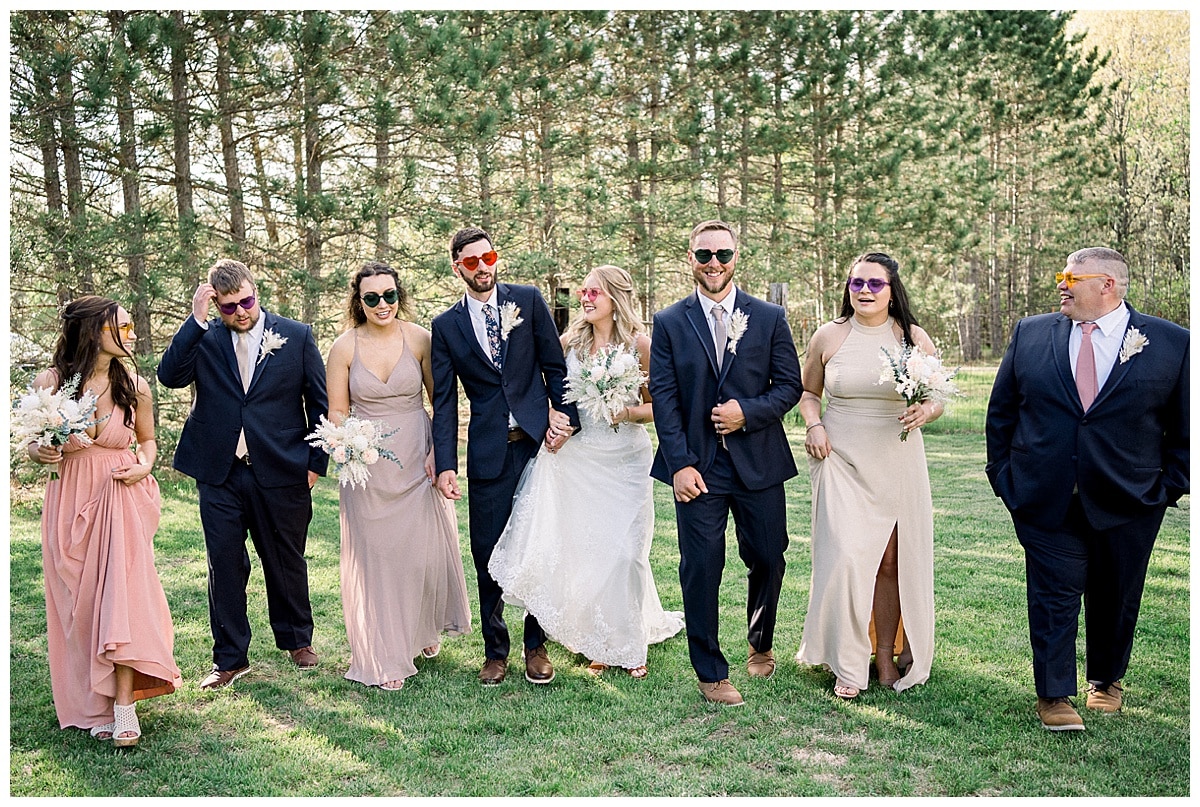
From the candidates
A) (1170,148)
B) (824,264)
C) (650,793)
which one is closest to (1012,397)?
(650,793)

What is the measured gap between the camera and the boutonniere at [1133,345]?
4.52 metres

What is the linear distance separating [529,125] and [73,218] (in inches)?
308

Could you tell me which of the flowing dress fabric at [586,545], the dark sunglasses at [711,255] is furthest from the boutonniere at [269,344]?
the dark sunglasses at [711,255]

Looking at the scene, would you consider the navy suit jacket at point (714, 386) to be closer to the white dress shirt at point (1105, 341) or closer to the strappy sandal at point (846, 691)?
the strappy sandal at point (846, 691)

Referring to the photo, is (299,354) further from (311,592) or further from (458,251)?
(311,592)

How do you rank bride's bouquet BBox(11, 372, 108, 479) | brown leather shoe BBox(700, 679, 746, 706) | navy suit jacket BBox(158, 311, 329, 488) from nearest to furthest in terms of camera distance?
1. bride's bouquet BBox(11, 372, 108, 479)
2. brown leather shoe BBox(700, 679, 746, 706)
3. navy suit jacket BBox(158, 311, 329, 488)

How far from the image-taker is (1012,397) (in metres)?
4.92

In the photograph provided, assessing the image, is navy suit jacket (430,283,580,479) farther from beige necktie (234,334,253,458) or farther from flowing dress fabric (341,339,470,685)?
beige necktie (234,334,253,458)

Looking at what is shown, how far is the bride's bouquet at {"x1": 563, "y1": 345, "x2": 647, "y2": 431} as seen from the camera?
5402mm

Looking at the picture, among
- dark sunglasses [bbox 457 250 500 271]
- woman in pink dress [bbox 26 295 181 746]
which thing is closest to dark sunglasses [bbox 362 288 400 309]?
dark sunglasses [bbox 457 250 500 271]

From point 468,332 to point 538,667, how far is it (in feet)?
6.15

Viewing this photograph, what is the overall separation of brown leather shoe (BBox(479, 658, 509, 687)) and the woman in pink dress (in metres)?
1.56

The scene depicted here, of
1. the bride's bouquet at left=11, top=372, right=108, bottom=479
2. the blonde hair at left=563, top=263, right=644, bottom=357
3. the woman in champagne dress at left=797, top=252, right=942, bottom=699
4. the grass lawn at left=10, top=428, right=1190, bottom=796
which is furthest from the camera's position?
the blonde hair at left=563, top=263, right=644, bottom=357

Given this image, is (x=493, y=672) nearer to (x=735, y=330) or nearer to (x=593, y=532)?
(x=593, y=532)
